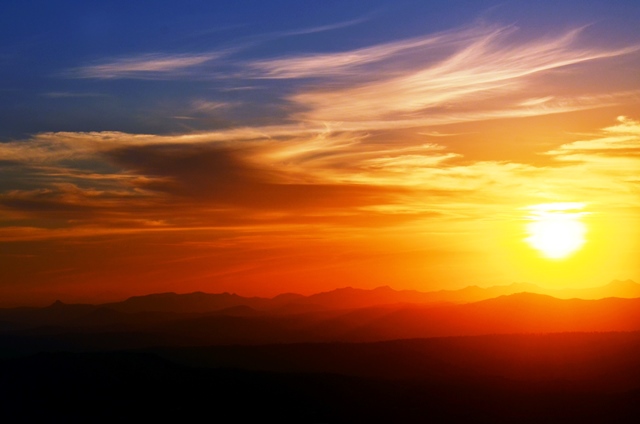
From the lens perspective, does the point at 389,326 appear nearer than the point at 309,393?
No

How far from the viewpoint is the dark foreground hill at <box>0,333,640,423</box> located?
50.7 metres

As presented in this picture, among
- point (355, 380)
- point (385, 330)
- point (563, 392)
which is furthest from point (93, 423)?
point (385, 330)

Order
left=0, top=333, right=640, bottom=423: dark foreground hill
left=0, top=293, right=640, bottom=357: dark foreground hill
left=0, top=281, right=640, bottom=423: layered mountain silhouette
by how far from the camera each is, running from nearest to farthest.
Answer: left=0, top=333, right=640, bottom=423: dark foreground hill
left=0, top=281, right=640, bottom=423: layered mountain silhouette
left=0, top=293, right=640, bottom=357: dark foreground hill

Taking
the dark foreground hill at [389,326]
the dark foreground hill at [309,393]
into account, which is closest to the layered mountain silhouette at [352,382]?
the dark foreground hill at [309,393]

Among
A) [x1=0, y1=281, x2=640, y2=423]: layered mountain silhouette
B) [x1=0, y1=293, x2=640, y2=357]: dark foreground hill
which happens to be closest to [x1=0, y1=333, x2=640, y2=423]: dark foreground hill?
[x1=0, y1=281, x2=640, y2=423]: layered mountain silhouette

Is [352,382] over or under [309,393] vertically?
over

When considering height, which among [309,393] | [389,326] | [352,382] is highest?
[389,326]

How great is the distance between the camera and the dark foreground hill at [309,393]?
5069 cm

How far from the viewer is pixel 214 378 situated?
5981 cm

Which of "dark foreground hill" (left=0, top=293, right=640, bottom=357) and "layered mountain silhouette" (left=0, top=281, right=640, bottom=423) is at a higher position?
"dark foreground hill" (left=0, top=293, right=640, bottom=357)

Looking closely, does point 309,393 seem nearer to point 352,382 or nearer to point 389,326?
point 352,382

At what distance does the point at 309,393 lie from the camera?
55.5m

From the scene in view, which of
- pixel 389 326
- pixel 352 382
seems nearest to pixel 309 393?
pixel 352 382

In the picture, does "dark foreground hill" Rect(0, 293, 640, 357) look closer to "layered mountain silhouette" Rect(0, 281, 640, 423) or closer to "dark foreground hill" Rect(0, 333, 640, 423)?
"layered mountain silhouette" Rect(0, 281, 640, 423)
